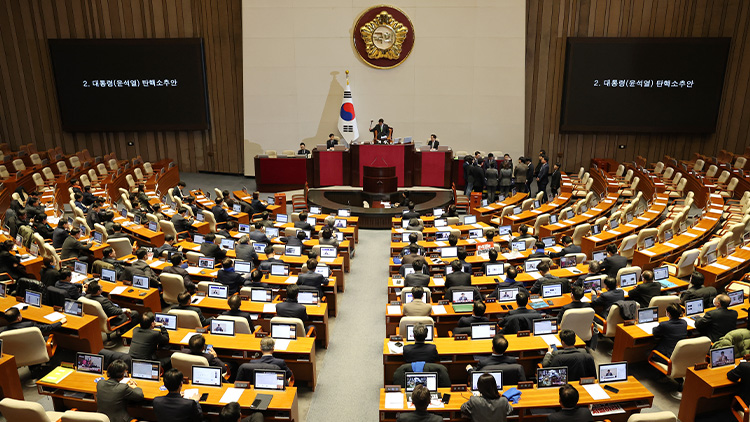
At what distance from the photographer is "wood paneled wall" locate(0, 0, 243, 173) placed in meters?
20.0

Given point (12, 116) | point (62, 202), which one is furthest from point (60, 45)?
point (62, 202)

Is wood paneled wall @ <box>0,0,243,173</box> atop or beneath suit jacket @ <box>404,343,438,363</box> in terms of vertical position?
atop

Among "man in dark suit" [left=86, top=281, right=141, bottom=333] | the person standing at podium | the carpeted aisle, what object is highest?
the person standing at podium

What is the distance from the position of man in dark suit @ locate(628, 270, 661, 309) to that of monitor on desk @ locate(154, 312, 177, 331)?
6.99 metres

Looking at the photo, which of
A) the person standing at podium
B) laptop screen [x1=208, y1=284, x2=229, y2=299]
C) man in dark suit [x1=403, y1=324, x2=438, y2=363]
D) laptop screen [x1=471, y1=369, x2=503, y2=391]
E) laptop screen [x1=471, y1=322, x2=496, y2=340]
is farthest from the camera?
the person standing at podium

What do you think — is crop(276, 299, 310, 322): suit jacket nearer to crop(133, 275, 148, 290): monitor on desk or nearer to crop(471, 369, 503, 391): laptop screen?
crop(133, 275, 148, 290): monitor on desk

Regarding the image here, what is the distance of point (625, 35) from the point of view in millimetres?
19625

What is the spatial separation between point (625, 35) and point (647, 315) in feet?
51.2

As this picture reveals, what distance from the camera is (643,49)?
1928 cm

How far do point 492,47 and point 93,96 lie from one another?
613 inches

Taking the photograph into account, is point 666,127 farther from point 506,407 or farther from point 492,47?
point 506,407

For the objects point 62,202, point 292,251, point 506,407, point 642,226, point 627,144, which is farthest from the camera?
point 627,144

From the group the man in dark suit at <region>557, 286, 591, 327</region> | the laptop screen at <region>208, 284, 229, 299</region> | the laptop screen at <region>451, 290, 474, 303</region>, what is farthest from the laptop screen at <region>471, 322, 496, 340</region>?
the laptop screen at <region>208, 284, 229, 299</region>

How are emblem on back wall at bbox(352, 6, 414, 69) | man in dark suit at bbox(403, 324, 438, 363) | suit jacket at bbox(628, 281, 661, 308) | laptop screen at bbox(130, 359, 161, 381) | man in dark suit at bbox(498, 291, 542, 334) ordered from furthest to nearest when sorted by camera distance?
emblem on back wall at bbox(352, 6, 414, 69)
suit jacket at bbox(628, 281, 661, 308)
man in dark suit at bbox(498, 291, 542, 334)
man in dark suit at bbox(403, 324, 438, 363)
laptop screen at bbox(130, 359, 161, 381)
